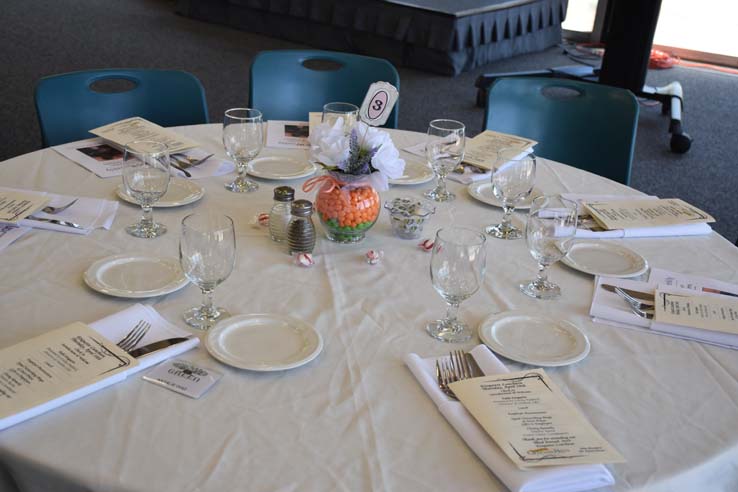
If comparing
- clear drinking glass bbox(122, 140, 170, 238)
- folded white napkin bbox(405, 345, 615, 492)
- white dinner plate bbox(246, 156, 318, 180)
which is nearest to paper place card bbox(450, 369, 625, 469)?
folded white napkin bbox(405, 345, 615, 492)

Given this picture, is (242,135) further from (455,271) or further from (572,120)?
(572,120)

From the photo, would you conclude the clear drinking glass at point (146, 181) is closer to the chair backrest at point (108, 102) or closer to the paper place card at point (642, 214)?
the chair backrest at point (108, 102)

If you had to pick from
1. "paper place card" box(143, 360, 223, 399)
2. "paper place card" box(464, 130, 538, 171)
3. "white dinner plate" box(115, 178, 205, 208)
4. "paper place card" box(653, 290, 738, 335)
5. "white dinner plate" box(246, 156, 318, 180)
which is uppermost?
"paper place card" box(464, 130, 538, 171)

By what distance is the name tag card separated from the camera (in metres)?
1.36

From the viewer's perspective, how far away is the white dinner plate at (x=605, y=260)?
1416 millimetres

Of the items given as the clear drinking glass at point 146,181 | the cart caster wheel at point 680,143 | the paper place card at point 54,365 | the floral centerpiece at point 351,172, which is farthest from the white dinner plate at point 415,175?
the cart caster wheel at point 680,143

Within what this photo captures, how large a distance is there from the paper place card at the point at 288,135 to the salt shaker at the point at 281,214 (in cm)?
54

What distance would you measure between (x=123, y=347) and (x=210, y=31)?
5453mm

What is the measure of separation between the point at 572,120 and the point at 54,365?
1.77 meters

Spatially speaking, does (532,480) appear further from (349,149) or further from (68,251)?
(68,251)

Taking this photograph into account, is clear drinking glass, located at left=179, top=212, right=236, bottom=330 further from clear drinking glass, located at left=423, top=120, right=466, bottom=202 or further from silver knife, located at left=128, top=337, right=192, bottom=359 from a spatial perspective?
clear drinking glass, located at left=423, top=120, right=466, bottom=202

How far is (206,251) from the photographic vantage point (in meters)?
1.14

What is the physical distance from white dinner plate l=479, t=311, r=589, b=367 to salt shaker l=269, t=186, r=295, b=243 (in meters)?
0.45

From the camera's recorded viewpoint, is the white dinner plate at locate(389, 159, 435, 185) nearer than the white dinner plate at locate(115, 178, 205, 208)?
No
